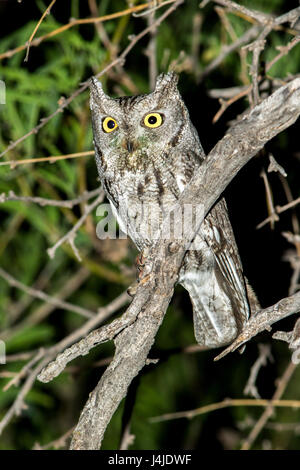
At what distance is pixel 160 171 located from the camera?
253cm

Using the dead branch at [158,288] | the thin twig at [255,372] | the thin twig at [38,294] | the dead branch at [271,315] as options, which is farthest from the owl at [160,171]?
the thin twig at [38,294]

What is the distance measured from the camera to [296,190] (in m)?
3.72

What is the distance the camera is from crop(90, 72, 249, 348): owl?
2.52m

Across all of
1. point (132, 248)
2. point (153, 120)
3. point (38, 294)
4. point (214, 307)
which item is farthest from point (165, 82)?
point (132, 248)

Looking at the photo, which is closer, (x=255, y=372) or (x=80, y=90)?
(x=80, y=90)

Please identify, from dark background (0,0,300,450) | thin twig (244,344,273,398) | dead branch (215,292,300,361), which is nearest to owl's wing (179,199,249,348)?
thin twig (244,344,273,398)

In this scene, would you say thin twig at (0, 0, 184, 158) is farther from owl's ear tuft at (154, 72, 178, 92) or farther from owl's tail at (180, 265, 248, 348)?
owl's tail at (180, 265, 248, 348)

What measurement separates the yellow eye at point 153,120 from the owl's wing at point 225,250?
49 cm

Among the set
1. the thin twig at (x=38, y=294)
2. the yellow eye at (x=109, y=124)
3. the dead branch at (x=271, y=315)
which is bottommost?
the dead branch at (x=271, y=315)

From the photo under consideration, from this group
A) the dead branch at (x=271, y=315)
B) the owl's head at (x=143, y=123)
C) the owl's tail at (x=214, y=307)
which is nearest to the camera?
the dead branch at (x=271, y=315)

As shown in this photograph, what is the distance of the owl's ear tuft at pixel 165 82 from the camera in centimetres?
252

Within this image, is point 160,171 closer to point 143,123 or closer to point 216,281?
point 143,123

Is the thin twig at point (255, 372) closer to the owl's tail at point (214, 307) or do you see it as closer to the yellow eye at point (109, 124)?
the owl's tail at point (214, 307)

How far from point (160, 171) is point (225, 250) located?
19.9 inches
